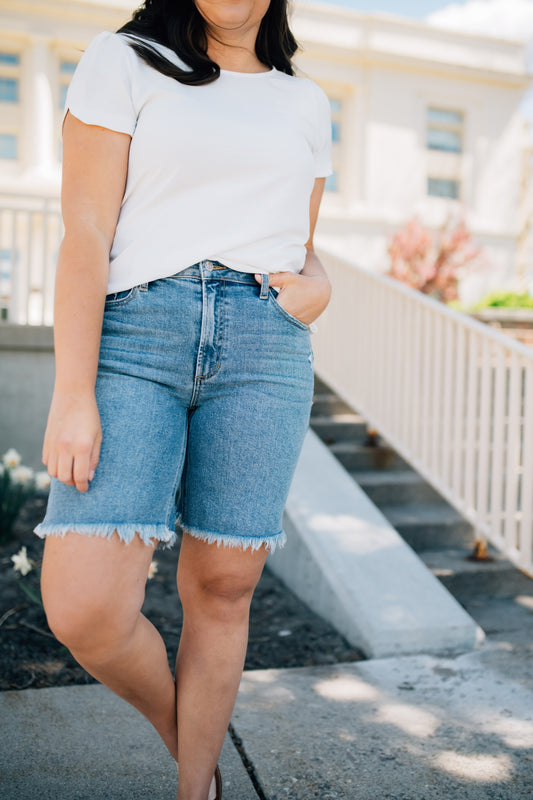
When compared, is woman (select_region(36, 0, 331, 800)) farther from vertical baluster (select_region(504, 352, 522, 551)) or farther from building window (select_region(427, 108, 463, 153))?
building window (select_region(427, 108, 463, 153))

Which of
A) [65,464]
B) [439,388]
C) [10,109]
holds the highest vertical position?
[10,109]

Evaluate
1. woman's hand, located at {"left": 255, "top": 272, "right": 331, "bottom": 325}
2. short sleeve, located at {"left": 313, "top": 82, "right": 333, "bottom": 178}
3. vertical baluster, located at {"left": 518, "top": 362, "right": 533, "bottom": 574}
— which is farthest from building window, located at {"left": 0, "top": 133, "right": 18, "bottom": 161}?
woman's hand, located at {"left": 255, "top": 272, "right": 331, "bottom": 325}

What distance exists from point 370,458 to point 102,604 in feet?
11.4

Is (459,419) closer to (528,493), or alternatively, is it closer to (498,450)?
(498,450)

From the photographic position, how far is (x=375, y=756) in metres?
2.04

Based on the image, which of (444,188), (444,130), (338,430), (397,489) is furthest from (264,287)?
(444,130)

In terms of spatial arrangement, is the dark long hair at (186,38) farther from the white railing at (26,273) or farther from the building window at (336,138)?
the building window at (336,138)

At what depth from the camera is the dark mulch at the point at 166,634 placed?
2.61m

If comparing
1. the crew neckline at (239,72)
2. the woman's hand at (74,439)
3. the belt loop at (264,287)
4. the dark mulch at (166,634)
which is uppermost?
the crew neckline at (239,72)

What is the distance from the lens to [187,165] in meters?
1.33

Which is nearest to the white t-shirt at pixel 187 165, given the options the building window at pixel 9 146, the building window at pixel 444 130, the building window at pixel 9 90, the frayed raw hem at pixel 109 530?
the frayed raw hem at pixel 109 530

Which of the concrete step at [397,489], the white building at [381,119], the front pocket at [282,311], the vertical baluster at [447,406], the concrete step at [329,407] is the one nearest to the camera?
the front pocket at [282,311]

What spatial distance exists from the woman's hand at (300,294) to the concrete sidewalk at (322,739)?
4.17ft

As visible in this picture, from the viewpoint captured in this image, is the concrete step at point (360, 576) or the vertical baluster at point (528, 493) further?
the vertical baluster at point (528, 493)
